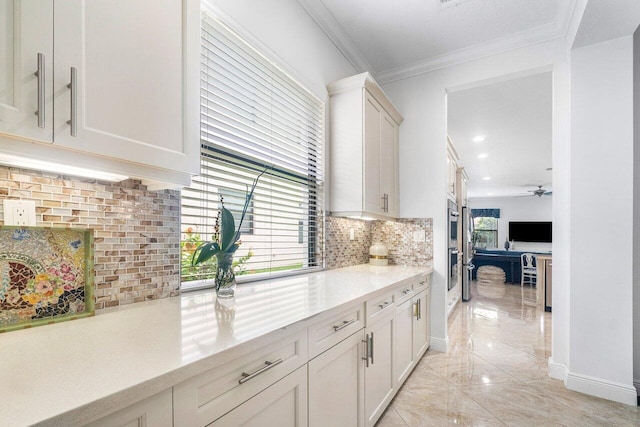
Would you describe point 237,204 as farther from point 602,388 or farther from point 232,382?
point 602,388

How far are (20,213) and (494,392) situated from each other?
2.90 m

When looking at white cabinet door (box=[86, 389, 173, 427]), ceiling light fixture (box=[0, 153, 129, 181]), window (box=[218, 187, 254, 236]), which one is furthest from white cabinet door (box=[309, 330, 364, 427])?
ceiling light fixture (box=[0, 153, 129, 181])

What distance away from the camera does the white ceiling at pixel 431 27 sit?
2354 millimetres

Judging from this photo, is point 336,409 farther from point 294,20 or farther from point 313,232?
point 294,20

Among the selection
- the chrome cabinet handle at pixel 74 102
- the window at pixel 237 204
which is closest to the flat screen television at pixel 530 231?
the window at pixel 237 204

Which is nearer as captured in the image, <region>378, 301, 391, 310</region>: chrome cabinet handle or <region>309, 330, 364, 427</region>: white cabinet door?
<region>309, 330, 364, 427</region>: white cabinet door

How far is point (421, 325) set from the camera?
2.76 meters

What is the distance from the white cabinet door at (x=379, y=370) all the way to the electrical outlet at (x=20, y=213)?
1488 mm

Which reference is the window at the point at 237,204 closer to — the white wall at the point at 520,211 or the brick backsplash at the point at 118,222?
the brick backsplash at the point at 118,222

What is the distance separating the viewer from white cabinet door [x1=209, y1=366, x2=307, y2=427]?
0.90 meters

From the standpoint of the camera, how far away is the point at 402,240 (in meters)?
Result: 3.24

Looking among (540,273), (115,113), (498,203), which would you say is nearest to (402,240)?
(115,113)

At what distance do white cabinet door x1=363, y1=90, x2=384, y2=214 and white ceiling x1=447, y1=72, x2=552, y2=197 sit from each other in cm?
130

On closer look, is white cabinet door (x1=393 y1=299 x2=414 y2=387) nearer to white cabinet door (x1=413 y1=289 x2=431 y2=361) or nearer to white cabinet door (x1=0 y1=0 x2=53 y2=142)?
white cabinet door (x1=413 y1=289 x2=431 y2=361)
